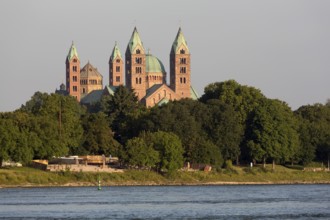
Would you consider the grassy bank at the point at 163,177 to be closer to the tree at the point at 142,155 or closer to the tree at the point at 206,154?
the tree at the point at 142,155

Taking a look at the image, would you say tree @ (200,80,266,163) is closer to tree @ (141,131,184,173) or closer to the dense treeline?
the dense treeline

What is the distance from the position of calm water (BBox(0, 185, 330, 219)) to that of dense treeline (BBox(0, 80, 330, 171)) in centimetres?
1393

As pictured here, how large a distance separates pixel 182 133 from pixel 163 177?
14.5m

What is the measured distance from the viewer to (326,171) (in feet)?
557

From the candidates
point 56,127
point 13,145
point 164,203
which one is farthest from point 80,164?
point 164,203

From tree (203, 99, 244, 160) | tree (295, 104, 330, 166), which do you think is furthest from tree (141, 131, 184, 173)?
tree (295, 104, 330, 166)

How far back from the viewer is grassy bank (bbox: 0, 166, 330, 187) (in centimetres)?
13775

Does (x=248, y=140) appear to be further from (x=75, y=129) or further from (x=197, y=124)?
(x=75, y=129)

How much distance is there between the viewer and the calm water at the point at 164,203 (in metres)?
90.9

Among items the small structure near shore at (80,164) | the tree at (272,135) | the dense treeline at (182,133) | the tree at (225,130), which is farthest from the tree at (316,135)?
the small structure near shore at (80,164)

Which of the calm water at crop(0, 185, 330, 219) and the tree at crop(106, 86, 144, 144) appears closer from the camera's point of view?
the calm water at crop(0, 185, 330, 219)

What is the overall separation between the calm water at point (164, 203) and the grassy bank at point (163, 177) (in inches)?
176

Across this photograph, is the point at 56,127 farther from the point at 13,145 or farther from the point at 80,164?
the point at 13,145

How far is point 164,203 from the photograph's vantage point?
104m
